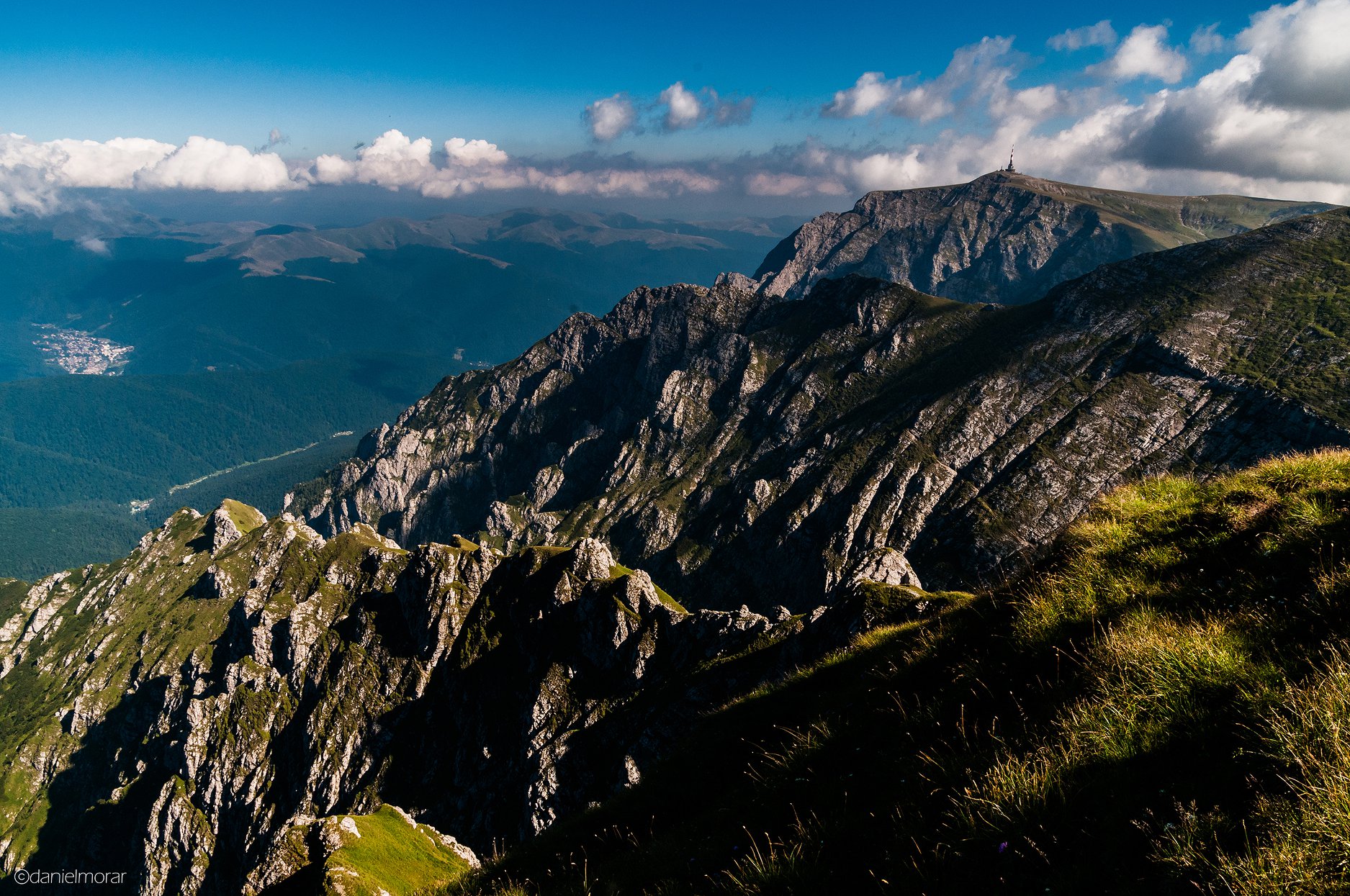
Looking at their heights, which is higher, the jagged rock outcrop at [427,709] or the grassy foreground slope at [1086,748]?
the grassy foreground slope at [1086,748]

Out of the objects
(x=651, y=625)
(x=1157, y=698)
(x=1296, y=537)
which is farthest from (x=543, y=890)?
(x=651, y=625)

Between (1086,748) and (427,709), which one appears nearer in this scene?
(1086,748)

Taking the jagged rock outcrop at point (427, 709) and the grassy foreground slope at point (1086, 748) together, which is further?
the jagged rock outcrop at point (427, 709)

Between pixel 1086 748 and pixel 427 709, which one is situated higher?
pixel 1086 748

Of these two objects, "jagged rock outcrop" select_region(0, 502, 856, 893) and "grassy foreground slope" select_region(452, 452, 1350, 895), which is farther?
"jagged rock outcrop" select_region(0, 502, 856, 893)

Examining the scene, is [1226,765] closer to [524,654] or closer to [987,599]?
[987,599]

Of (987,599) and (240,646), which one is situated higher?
(987,599)

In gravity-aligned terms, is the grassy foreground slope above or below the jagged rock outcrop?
above

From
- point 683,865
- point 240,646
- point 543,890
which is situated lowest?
point 240,646
